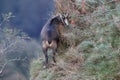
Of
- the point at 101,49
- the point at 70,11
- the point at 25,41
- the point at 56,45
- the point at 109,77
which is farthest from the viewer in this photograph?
the point at 25,41

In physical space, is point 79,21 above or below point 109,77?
above

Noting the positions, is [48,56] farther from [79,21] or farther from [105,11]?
[105,11]

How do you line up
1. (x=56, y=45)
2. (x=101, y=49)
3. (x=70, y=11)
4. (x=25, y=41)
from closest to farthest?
(x=101, y=49)
(x=56, y=45)
(x=70, y=11)
(x=25, y=41)

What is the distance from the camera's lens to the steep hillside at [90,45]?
464 centimetres

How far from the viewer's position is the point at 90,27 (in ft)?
18.9

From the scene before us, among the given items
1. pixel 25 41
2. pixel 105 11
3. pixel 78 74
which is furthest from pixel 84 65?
pixel 25 41

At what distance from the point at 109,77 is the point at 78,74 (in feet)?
1.96

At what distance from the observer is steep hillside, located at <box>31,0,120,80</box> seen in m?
4.64

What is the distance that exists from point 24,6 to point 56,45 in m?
8.08

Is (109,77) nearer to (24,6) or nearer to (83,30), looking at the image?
(83,30)

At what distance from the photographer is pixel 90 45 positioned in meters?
5.33

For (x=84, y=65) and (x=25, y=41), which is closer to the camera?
(x=84, y=65)

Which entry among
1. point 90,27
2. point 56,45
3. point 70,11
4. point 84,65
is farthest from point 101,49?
point 70,11

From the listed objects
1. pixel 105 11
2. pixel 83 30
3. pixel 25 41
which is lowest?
pixel 25 41
